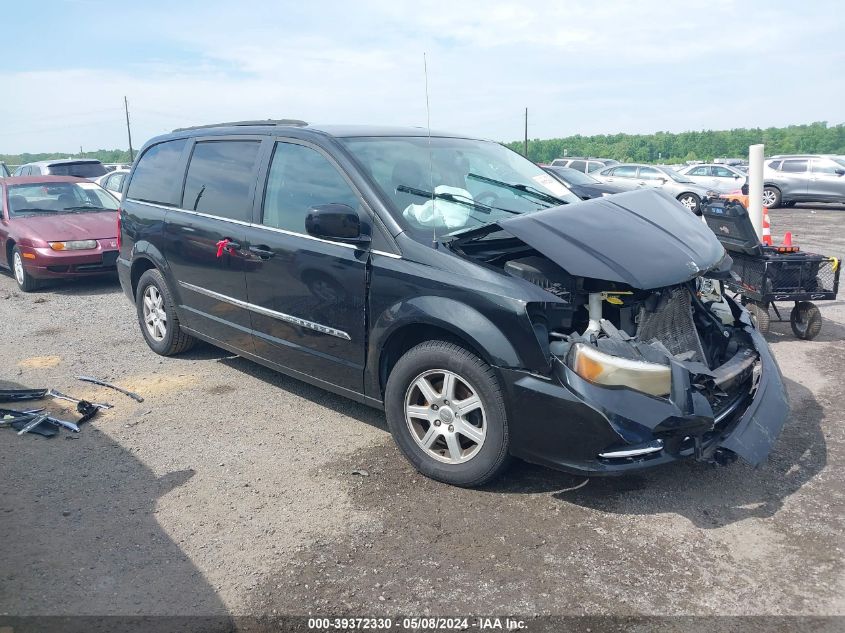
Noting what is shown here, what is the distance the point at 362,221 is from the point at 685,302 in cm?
189

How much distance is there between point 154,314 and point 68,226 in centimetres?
435

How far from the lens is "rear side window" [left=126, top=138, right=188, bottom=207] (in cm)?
582

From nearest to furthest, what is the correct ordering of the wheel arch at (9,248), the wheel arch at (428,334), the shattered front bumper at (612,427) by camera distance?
the shattered front bumper at (612,427) → the wheel arch at (428,334) → the wheel arch at (9,248)

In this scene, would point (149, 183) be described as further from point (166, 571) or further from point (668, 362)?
point (668, 362)

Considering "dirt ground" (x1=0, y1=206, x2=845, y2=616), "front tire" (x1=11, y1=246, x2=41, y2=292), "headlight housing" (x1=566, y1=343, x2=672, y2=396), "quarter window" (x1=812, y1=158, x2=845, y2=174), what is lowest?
"dirt ground" (x1=0, y1=206, x2=845, y2=616)

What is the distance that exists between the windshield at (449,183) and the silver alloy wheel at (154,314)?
2.59m

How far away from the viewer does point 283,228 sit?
15.3ft

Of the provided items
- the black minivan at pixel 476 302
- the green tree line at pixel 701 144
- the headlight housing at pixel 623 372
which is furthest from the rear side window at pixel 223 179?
the green tree line at pixel 701 144

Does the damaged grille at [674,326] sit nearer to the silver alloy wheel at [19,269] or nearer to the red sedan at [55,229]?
the red sedan at [55,229]

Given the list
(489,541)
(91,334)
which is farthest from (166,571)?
(91,334)

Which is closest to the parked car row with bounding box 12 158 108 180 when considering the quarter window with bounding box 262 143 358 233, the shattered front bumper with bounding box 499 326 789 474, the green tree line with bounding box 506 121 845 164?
the quarter window with bounding box 262 143 358 233

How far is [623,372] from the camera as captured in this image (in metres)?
3.32

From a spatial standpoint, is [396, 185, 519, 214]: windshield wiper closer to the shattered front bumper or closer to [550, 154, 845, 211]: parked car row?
the shattered front bumper

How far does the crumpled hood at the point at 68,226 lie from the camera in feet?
31.1
